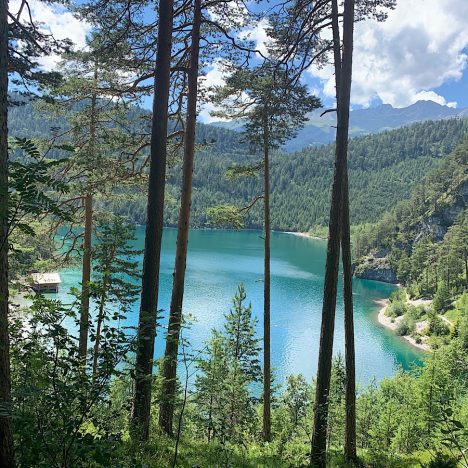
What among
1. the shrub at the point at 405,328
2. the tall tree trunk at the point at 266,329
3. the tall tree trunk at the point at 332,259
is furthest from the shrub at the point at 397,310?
the tall tree trunk at the point at 332,259

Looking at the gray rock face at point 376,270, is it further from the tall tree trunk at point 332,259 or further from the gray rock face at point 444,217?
the tall tree trunk at point 332,259

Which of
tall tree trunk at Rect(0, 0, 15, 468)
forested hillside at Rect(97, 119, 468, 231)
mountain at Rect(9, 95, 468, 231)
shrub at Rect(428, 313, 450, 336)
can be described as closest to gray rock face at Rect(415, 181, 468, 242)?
shrub at Rect(428, 313, 450, 336)

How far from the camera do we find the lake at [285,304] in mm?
28766

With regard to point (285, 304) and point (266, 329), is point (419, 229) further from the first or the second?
point (266, 329)

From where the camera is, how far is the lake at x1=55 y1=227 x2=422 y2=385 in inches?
1133

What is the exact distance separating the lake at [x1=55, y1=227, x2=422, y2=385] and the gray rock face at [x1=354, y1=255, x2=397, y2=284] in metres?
2.82

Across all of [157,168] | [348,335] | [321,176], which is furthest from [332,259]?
[321,176]

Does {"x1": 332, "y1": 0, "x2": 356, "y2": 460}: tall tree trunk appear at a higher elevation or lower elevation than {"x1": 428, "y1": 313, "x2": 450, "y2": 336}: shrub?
higher

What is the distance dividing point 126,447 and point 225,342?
34.2ft

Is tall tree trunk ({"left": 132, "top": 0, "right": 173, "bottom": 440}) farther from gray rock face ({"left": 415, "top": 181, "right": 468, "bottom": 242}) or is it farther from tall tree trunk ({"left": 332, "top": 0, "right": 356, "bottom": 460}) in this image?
gray rock face ({"left": 415, "top": 181, "right": 468, "bottom": 242})

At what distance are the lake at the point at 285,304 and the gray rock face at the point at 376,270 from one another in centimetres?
282

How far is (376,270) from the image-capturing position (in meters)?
71.2

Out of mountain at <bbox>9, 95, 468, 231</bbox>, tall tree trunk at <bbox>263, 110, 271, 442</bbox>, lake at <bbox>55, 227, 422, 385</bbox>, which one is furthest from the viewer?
mountain at <bbox>9, 95, 468, 231</bbox>

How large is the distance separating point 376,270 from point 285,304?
109 feet
